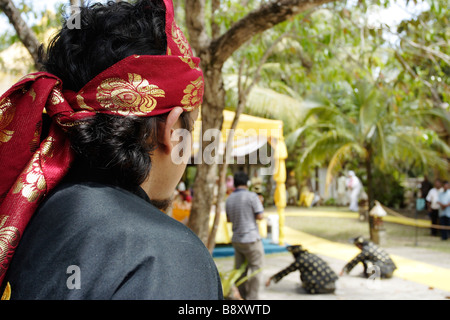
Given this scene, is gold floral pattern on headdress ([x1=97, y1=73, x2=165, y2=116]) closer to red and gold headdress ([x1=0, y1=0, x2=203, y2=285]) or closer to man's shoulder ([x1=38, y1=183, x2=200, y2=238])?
red and gold headdress ([x1=0, y1=0, x2=203, y2=285])

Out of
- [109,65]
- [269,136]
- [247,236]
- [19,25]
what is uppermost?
[19,25]

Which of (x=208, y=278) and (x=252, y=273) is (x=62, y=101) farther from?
(x=252, y=273)

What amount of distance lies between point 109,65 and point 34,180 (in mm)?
319

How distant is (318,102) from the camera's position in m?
13.5

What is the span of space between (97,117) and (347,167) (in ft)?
70.4

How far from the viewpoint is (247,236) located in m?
5.55

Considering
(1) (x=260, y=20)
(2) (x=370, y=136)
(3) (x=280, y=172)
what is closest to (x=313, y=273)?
(3) (x=280, y=172)

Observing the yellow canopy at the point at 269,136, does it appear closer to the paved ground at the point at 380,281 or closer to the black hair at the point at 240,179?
the black hair at the point at 240,179

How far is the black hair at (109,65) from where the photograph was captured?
940 mm

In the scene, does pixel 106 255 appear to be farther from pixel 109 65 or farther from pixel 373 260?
pixel 373 260

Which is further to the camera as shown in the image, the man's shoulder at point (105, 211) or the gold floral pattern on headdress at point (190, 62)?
the gold floral pattern on headdress at point (190, 62)

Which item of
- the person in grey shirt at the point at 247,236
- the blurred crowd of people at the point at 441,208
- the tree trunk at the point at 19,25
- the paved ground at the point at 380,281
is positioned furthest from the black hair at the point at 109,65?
the blurred crowd of people at the point at 441,208

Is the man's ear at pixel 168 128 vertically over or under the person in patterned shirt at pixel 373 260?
over

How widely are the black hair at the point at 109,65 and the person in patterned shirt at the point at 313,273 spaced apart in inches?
217
